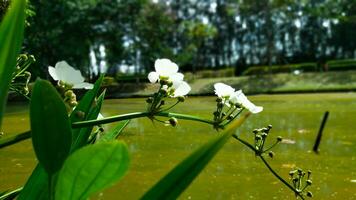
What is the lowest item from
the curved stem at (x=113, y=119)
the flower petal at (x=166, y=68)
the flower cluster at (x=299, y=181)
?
the flower cluster at (x=299, y=181)

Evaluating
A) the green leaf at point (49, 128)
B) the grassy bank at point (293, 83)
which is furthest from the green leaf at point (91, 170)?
the grassy bank at point (293, 83)

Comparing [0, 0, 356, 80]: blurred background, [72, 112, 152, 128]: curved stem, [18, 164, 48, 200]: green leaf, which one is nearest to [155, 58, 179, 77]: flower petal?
[72, 112, 152, 128]: curved stem

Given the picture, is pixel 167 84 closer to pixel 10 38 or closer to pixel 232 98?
pixel 232 98

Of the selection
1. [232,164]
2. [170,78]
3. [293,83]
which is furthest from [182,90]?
[293,83]

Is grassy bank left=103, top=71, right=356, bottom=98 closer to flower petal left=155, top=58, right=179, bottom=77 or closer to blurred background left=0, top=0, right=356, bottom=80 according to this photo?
blurred background left=0, top=0, right=356, bottom=80

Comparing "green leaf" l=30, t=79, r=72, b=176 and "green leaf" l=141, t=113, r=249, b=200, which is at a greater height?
"green leaf" l=30, t=79, r=72, b=176

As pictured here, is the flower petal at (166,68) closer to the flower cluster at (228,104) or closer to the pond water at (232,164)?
the flower cluster at (228,104)
